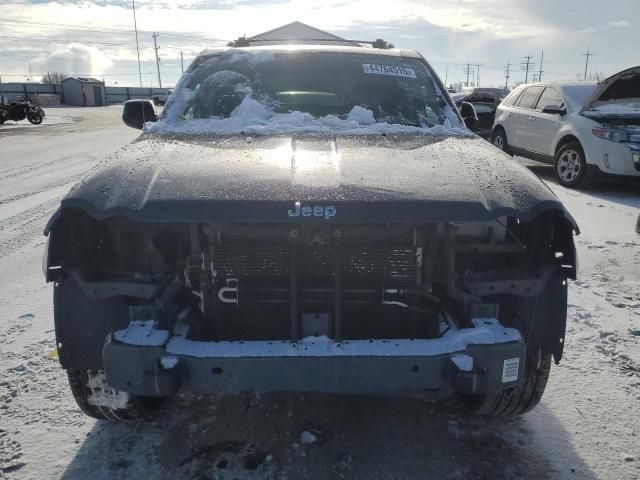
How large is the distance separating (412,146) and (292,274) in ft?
3.48

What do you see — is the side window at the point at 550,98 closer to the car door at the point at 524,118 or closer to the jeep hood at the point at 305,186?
the car door at the point at 524,118

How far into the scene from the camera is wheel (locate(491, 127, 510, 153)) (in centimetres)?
1086

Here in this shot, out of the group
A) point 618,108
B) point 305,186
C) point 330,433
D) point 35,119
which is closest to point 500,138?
point 618,108

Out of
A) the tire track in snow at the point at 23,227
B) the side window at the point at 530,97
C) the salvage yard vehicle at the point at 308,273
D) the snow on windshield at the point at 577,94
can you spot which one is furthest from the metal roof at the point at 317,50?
the side window at the point at 530,97

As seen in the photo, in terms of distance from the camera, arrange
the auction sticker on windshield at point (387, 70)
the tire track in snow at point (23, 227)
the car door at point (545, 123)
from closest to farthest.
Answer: the auction sticker on windshield at point (387, 70) → the tire track in snow at point (23, 227) → the car door at point (545, 123)

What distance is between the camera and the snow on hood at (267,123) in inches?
122

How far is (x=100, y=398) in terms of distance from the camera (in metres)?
2.46

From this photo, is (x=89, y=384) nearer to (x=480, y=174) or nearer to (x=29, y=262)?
(x=480, y=174)

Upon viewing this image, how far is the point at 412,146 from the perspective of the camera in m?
2.79

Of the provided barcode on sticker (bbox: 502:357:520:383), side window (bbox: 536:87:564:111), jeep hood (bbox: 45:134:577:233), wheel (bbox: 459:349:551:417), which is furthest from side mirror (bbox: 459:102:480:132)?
side window (bbox: 536:87:564:111)

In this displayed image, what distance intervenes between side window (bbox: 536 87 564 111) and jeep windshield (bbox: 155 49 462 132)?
259 inches

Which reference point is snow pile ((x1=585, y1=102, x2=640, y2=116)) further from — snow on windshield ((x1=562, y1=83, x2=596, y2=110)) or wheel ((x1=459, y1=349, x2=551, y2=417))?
wheel ((x1=459, y1=349, x2=551, y2=417))

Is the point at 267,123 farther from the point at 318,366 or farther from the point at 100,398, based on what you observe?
the point at 100,398

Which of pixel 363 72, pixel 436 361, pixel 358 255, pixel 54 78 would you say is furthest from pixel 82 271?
pixel 54 78
